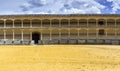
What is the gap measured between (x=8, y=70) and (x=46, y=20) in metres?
47.0

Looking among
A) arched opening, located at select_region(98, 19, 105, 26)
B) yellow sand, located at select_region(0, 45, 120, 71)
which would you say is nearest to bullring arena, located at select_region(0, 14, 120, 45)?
arched opening, located at select_region(98, 19, 105, 26)

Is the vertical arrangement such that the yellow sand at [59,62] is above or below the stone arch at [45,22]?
below

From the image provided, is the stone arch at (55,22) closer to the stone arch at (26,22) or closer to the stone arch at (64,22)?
the stone arch at (64,22)

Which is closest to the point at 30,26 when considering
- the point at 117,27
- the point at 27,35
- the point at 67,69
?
the point at 27,35

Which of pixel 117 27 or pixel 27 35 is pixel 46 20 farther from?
pixel 117 27

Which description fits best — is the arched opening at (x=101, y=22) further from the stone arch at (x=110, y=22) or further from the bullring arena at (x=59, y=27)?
the stone arch at (x=110, y=22)

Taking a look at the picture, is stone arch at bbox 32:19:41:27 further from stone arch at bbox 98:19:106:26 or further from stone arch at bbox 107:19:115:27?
stone arch at bbox 107:19:115:27

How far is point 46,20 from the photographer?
58.6m

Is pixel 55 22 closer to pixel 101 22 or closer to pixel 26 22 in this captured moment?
pixel 26 22

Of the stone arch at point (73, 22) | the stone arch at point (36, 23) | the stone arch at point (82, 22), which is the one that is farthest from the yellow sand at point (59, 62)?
the stone arch at point (36, 23)

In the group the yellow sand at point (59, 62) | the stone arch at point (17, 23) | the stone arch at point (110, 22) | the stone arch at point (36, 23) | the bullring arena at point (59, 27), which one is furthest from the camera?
the stone arch at point (17, 23)

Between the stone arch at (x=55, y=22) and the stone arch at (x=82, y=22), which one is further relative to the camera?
the stone arch at (x=55, y=22)

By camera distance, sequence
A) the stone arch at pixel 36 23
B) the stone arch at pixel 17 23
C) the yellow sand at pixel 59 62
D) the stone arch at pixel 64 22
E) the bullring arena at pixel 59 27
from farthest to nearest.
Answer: the stone arch at pixel 17 23, the stone arch at pixel 36 23, the stone arch at pixel 64 22, the bullring arena at pixel 59 27, the yellow sand at pixel 59 62

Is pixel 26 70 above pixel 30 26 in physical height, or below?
below
